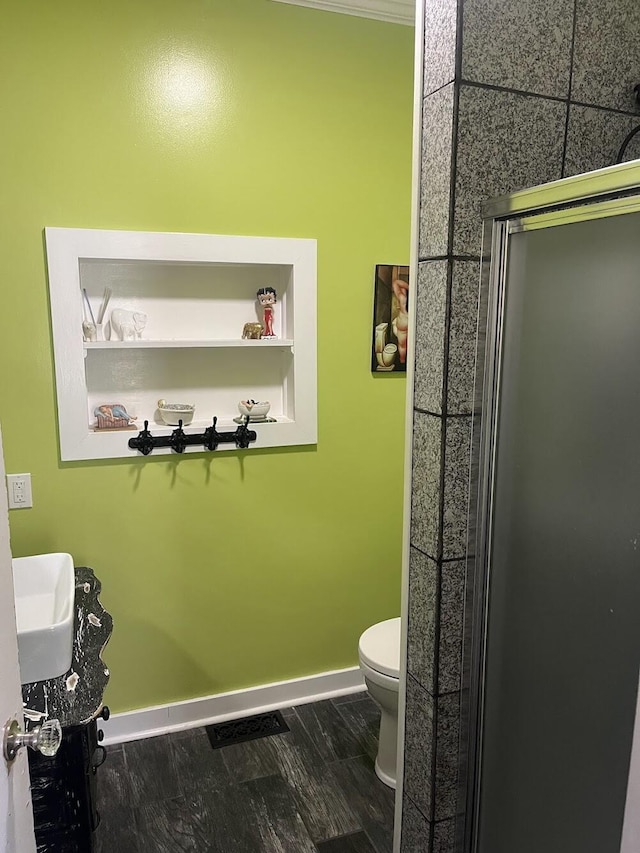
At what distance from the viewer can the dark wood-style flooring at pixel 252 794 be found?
6.46ft

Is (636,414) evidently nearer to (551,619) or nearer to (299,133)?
(551,619)

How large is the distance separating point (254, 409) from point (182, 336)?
384mm

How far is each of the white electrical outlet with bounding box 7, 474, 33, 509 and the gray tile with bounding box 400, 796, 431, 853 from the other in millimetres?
A: 1513

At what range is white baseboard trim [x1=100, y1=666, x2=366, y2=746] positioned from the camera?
242cm

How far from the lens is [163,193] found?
2.21 metres

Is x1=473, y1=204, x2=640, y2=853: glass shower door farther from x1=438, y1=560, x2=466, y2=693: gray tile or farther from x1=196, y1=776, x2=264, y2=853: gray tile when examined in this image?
x1=196, y1=776, x2=264, y2=853: gray tile

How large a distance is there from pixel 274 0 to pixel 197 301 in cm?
107

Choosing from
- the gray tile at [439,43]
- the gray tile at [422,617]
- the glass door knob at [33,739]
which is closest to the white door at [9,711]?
the glass door knob at [33,739]

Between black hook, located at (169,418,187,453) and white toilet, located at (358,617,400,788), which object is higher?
black hook, located at (169,418,187,453)

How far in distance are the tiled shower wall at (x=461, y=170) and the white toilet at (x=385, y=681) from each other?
63cm

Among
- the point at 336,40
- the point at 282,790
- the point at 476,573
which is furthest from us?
the point at 336,40

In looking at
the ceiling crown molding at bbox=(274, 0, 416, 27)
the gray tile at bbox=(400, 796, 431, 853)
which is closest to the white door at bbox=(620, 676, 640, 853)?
the gray tile at bbox=(400, 796, 431, 853)

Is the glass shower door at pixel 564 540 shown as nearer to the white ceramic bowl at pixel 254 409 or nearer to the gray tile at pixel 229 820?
the gray tile at pixel 229 820

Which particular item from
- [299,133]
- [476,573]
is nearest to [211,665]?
[476,573]
